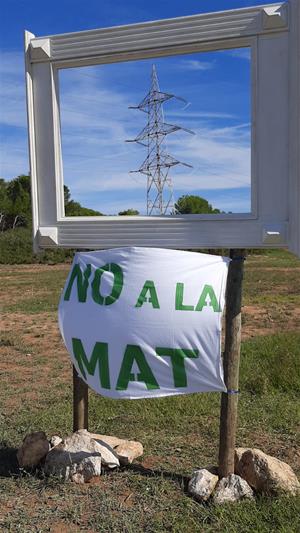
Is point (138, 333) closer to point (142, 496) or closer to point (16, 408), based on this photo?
point (142, 496)

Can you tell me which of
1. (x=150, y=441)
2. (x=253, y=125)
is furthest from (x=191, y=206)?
(x=150, y=441)

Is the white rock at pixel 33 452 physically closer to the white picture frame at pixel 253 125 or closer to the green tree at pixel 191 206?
the white picture frame at pixel 253 125

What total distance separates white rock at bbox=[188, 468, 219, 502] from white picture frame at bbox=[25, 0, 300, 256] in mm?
1284

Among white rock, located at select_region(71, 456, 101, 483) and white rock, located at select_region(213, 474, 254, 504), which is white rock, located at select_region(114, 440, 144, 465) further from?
white rock, located at select_region(213, 474, 254, 504)

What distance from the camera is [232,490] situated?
10.2 ft

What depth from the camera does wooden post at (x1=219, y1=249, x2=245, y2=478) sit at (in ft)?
10.6

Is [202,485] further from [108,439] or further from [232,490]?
[108,439]

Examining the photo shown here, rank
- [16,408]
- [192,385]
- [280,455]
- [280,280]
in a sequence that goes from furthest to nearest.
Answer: [280,280], [16,408], [280,455], [192,385]

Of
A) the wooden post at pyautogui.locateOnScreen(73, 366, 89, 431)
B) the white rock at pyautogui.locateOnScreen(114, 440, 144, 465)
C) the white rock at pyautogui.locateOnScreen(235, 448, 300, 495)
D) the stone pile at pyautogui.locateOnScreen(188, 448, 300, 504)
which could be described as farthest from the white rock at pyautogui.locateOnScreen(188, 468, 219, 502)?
the wooden post at pyautogui.locateOnScreen(73, 366, 89, 431)

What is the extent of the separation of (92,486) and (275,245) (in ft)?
5.72

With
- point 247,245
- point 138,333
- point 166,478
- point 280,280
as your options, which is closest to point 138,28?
point 247,245

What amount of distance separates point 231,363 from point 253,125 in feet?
4.33

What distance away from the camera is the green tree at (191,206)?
3.24 metres

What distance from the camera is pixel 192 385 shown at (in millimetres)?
3021
